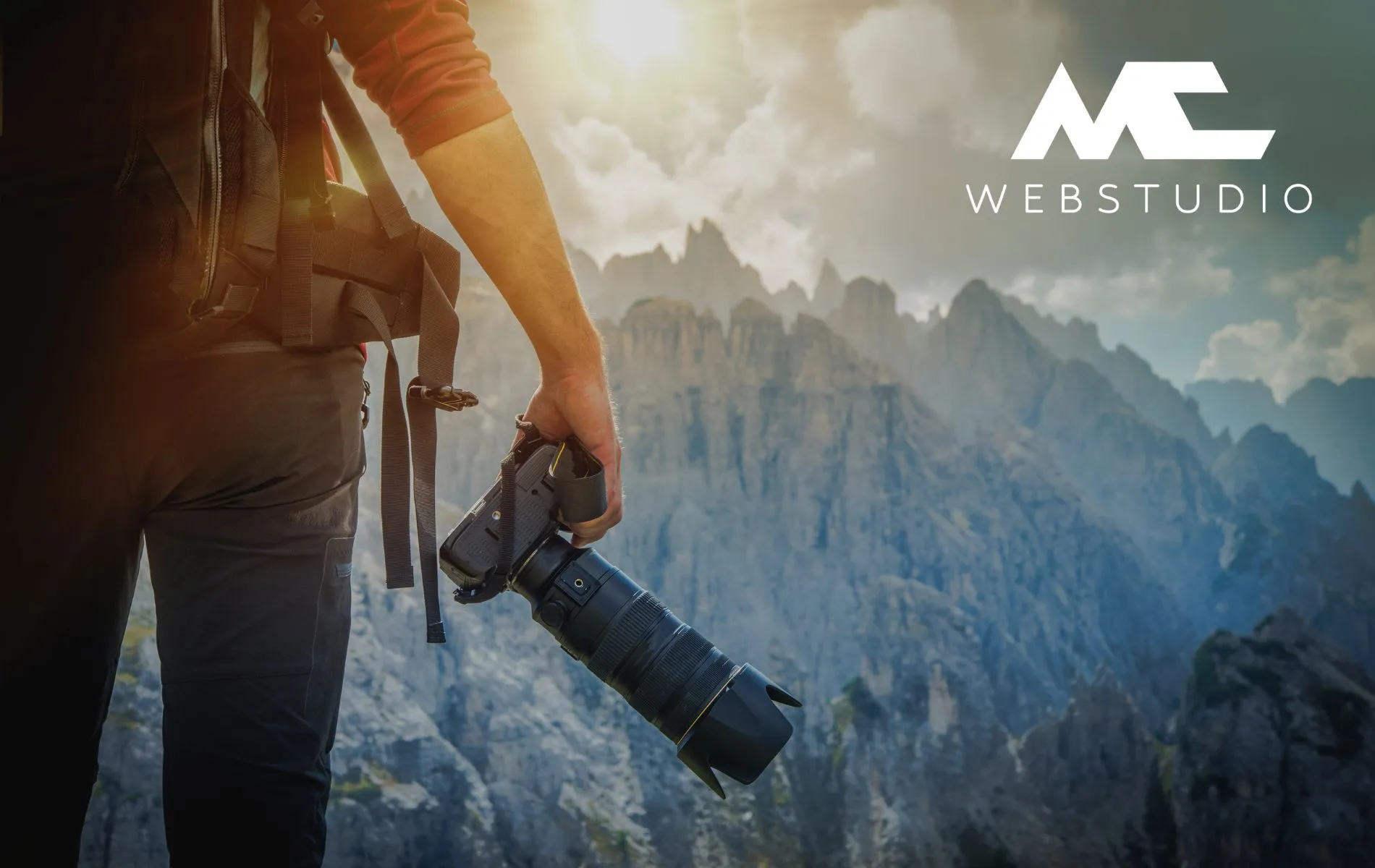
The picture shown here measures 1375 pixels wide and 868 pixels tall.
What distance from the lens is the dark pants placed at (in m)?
1.16

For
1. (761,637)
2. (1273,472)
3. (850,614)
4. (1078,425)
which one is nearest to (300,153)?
(850,614)

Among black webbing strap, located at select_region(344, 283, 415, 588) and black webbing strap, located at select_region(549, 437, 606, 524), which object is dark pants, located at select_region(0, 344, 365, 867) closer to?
black webbing strap, located at select_region(344, 283, 415, 588)

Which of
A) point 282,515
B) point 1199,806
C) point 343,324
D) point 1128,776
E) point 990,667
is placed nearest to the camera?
point 282,515

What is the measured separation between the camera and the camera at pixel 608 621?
5.55 ft

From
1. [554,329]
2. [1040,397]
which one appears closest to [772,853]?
[1040,397]

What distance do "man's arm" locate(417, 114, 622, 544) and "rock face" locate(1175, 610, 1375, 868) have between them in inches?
2014

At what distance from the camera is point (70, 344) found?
1161 mm

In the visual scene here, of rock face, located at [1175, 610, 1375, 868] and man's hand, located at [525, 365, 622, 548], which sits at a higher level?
rock face, located at [1175, 610, 1375, 868]

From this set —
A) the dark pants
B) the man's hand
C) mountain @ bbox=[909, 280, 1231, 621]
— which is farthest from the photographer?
mountain @ bbox=[909, 280, 1231, 621]

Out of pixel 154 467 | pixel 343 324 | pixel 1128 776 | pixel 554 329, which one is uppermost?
pixel 1128 776

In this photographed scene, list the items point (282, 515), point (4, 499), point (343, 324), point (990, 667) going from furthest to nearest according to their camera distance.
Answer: point (990, 667) → point (343, 324) → point (282, 515) → point (4, 499)

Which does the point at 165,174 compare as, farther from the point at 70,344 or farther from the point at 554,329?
the point at 554,329

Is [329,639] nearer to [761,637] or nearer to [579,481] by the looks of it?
[579,481]

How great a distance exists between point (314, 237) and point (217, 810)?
2.42 ft
